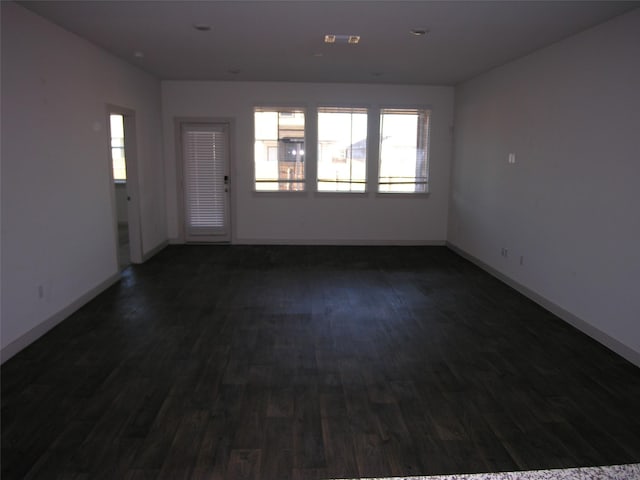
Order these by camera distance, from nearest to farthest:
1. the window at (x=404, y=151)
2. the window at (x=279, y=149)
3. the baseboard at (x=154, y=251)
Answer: the baseboard at (x=154, y=251)
the window at (x=279, y=149)
the window at (x=404, y=151)

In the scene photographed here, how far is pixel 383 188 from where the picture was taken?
27.2ft

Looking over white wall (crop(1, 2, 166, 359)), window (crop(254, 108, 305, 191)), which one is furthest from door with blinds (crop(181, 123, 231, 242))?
white wall (crop(1, 2, 166, 359))

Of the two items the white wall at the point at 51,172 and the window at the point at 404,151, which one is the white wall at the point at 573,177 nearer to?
the window at the point at 404,151

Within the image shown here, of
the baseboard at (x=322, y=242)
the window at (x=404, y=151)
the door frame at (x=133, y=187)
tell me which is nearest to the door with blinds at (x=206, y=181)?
the baseboard at (x=322, y=242)

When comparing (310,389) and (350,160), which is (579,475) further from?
(350,160)

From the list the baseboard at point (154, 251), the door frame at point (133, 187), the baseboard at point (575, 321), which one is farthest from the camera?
the baseboard at point (154, 251)

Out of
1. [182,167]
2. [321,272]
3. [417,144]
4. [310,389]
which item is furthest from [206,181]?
[310,389]

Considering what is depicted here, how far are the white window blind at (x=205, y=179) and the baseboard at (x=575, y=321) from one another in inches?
180

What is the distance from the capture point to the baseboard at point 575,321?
3.79 m

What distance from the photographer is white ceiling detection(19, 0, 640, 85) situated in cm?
372

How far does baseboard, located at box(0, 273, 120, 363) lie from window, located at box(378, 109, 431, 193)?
489 cm

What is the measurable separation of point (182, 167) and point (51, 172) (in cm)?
385

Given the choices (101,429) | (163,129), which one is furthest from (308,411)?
(163,129)

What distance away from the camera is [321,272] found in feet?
21.3
